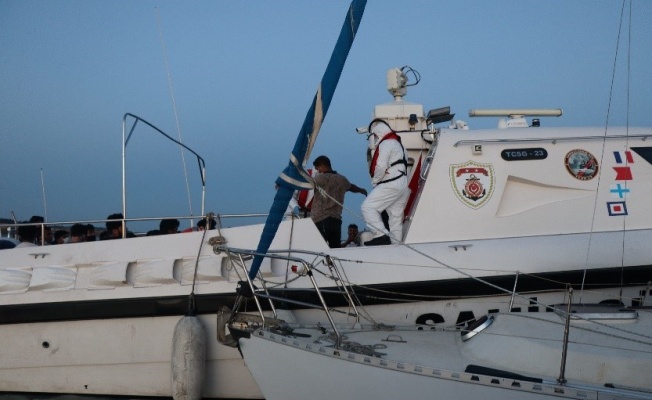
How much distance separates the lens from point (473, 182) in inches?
265

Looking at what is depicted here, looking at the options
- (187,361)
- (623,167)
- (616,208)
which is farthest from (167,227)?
(623,167)

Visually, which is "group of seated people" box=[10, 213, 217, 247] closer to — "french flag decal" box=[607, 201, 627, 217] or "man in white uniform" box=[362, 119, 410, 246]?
"man in white uniform" box=[362, 119, 410, 246]

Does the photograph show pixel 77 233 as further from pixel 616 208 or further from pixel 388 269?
pixel 616 208

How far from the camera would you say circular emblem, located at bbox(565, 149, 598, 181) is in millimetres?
6777

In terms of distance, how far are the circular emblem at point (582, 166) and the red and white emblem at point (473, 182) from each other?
0.71 m

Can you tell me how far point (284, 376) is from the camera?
5039 mm

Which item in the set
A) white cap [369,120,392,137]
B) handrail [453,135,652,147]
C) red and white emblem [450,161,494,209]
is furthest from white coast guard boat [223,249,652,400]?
white cap [369,120,392,137]

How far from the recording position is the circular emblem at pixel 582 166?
6777 mm

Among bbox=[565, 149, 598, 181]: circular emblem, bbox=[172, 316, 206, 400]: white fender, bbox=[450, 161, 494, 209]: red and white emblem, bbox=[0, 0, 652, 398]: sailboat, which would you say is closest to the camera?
bbox=[172, 316, 206, 400]: white fender

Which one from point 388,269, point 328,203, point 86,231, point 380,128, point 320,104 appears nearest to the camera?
point 320,104

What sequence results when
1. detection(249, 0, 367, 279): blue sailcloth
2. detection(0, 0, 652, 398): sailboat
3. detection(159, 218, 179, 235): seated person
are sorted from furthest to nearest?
1. detection(159, 218, 179, 235): seated person
2. detection(0, 0, 652, 398): sailboat
3. detection(249, 0, 367, 279): blue sailcloth

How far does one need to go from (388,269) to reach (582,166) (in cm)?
205

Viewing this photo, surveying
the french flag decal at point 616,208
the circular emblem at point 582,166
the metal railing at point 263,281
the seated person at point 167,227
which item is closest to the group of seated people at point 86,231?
the seated person at point 167,227

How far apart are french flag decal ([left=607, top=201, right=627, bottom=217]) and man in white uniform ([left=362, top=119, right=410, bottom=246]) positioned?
5.79 feet
